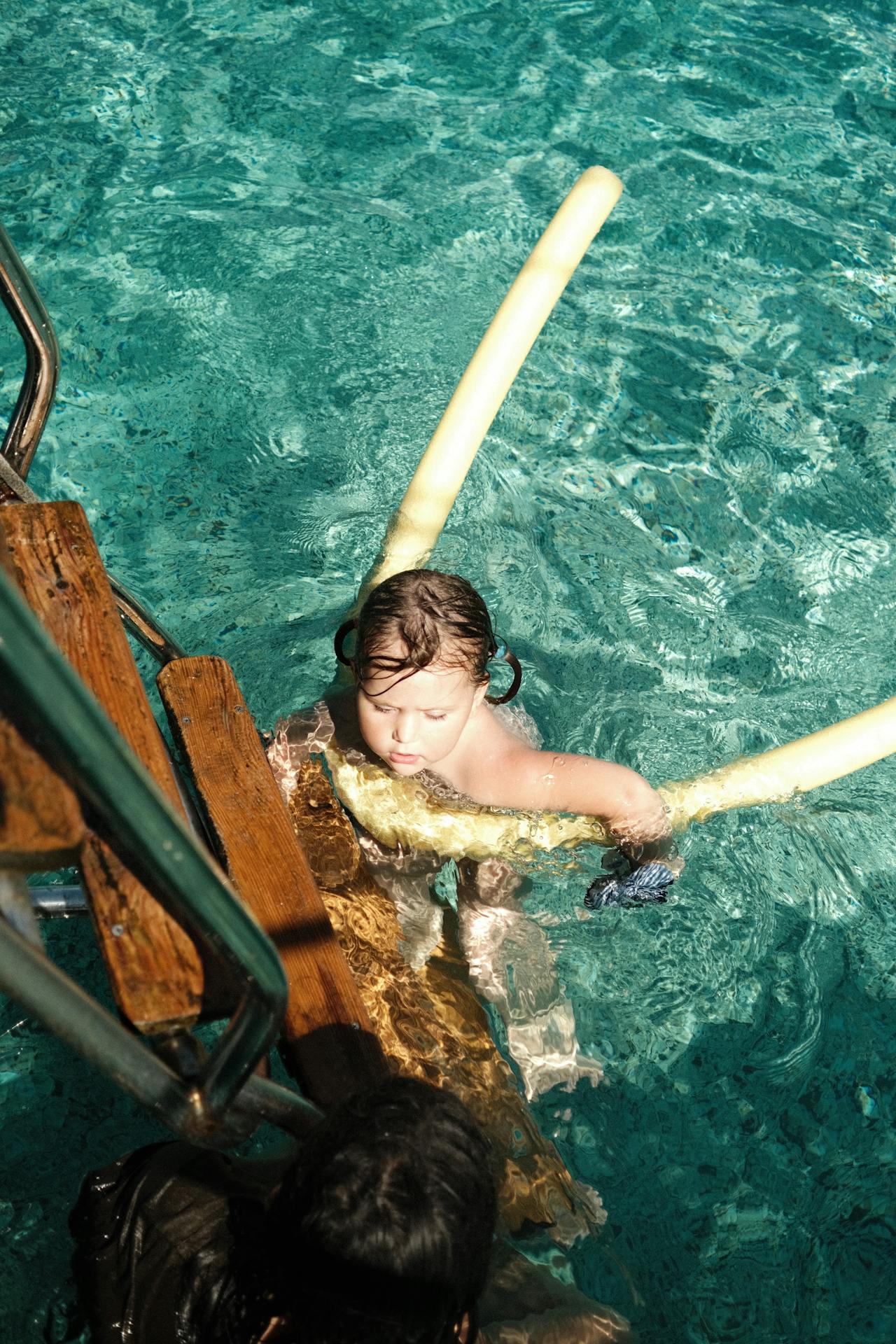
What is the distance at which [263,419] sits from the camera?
14.3 ft

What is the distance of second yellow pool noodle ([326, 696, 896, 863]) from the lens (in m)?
2.77

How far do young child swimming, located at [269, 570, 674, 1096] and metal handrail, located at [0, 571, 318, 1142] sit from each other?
54.1 inches

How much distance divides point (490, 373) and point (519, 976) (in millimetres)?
1652

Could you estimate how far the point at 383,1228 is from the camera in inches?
53.9

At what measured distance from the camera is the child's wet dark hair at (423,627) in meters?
2.64

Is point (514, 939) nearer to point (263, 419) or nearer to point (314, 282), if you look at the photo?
point (263, 419)

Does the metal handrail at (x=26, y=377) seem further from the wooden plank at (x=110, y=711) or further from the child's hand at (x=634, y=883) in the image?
the child's hand at (x=634, y=883)

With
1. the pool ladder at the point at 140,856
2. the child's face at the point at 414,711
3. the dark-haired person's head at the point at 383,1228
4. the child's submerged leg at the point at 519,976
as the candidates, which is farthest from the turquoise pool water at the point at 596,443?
the dark-haired person's head at the point at 383,1228

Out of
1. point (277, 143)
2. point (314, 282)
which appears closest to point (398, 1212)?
point (314, 282)

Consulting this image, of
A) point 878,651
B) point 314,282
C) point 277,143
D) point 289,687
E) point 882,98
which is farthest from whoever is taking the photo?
point 882,98

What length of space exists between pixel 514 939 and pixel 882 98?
521 cm

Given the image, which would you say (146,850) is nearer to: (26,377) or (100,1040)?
(100,1040)

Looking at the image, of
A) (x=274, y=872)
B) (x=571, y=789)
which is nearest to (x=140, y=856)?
(x=274, y=872)

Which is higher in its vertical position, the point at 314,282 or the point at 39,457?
the point at 314,282
